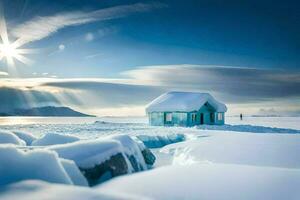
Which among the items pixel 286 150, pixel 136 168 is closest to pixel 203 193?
pixel 136 168

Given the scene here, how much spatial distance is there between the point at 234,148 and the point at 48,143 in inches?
316

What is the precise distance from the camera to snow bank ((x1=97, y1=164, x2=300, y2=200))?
5215 millimetres

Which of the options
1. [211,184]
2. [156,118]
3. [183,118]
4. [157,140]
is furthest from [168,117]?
[211,184]

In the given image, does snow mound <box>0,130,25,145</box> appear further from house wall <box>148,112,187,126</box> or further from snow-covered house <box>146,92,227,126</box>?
house wall <box>148,112,187,126</box>

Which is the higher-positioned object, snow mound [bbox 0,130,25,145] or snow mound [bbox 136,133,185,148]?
snow mound [bbox 0,130,25,145]

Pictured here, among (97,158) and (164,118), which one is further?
(164,118)

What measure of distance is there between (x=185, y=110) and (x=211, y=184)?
33431mm

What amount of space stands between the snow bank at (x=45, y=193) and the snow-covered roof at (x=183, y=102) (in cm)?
3524

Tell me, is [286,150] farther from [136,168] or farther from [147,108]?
[147,108]

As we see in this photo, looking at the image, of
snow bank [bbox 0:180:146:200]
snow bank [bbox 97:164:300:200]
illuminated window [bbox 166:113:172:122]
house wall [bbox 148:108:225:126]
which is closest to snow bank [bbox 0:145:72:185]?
snow bank [bbox 0:180:146:200]

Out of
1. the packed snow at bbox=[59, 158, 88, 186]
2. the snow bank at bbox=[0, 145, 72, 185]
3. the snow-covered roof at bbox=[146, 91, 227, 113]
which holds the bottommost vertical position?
the packed snow at bbox=[59, 158, 88, 186]

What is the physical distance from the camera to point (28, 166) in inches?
188

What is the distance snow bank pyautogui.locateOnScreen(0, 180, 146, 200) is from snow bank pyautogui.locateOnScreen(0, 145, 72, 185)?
0.28m

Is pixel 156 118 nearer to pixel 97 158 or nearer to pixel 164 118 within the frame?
pixel 164 118
